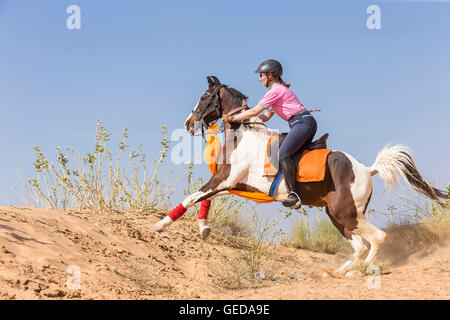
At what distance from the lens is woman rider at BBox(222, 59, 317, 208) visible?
600 centimetres

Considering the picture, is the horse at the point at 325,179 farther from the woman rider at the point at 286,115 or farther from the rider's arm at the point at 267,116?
the rider's arm at the point at 267,116

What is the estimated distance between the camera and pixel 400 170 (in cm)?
642

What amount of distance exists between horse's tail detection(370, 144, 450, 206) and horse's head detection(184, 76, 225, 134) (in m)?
2.31

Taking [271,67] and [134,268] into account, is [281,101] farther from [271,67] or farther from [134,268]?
[134,268]

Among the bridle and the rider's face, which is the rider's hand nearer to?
the bridle

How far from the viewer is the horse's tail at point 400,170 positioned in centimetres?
638

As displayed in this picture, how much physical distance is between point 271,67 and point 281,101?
1.61 ft

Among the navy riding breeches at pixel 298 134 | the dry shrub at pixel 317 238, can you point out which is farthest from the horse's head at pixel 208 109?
the dry shrub at pixel 317 238

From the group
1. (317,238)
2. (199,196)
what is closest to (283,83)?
(199,196)

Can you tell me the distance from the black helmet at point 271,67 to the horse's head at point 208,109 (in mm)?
658

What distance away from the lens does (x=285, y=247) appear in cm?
1091

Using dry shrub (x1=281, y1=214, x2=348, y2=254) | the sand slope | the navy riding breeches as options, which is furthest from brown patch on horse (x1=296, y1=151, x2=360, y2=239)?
dry shrub (x1=281, y1=214, x2=348, y2=254)

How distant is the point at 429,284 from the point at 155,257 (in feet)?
12.2
